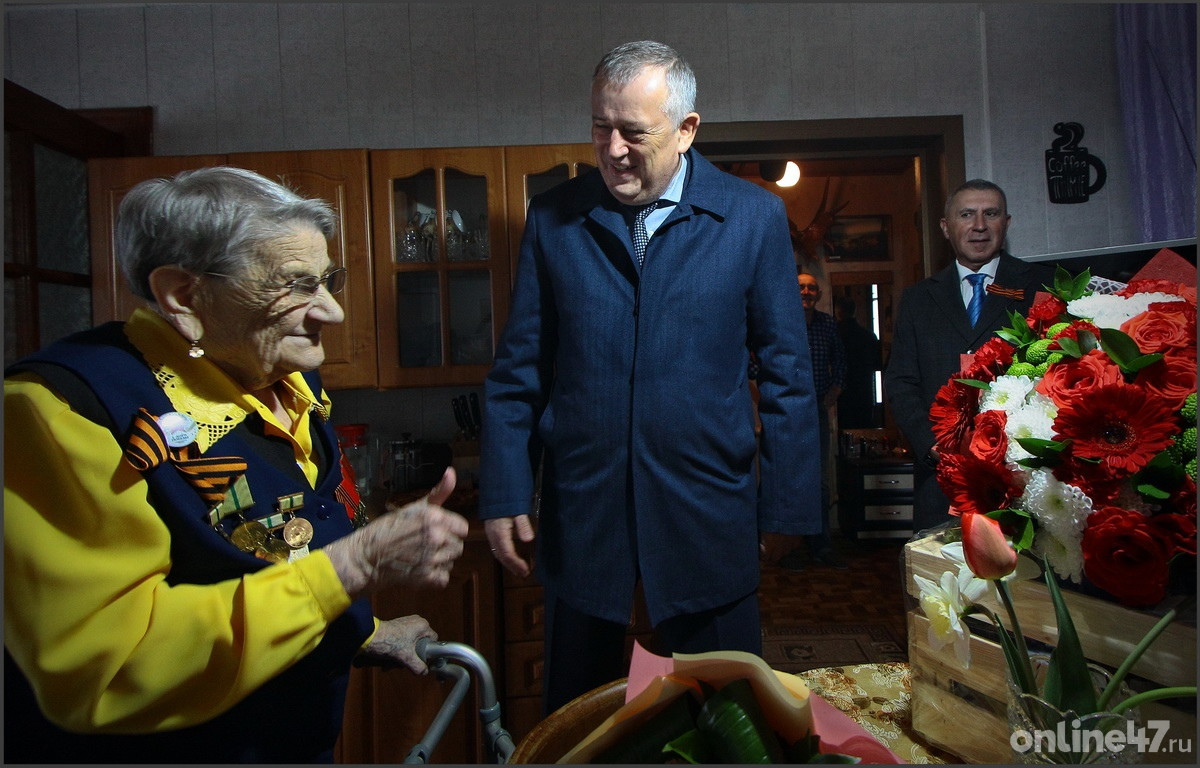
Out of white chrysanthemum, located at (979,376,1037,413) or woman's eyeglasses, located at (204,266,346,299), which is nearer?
white chrysanthemum, located at (979,376,1037,413)

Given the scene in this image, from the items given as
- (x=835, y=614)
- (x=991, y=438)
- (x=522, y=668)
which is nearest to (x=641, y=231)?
(x=991, y=438)

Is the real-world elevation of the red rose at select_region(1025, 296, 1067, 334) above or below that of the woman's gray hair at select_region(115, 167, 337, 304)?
below

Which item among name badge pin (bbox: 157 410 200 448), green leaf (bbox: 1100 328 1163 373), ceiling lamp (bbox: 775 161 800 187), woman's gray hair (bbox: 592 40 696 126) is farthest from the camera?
ceiling lamp (bbox: 775 161 800 187)

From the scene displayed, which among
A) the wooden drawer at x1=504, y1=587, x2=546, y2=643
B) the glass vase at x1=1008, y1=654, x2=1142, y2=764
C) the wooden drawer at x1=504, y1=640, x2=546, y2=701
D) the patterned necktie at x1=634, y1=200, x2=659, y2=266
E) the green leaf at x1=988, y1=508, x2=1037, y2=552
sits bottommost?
the wooden drawer at x1=504, y1=640, x2=546, y2=701

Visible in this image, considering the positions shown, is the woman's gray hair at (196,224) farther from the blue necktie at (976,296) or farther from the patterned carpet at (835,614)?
the patterned carpet at (835,614)

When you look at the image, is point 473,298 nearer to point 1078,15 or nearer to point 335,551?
point 335,551

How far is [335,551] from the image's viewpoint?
719 mm

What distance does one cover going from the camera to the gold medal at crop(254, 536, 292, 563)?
768 millimetres

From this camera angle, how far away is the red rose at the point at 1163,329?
1.90 feet

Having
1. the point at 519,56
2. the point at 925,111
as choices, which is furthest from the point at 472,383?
the point at 925,111

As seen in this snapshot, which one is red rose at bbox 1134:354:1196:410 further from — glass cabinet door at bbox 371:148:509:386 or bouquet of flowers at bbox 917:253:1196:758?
glass cabinet door at bbox 371:148:509:386

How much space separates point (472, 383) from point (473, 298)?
27 cm

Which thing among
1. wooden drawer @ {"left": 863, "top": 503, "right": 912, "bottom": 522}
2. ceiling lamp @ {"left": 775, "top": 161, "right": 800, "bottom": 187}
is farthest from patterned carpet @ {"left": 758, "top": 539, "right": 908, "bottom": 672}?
ceiling lamp @ {"left": 775, "top": 161, "right": 800, "bottom": 187}

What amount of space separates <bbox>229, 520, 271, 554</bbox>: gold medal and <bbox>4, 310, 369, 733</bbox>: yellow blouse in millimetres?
65
